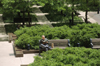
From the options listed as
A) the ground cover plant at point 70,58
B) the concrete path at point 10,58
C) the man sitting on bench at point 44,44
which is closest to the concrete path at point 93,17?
the man sitting on bench at point 44,44

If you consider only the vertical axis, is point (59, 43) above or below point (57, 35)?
below

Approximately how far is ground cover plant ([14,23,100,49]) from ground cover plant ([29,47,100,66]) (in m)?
5.32

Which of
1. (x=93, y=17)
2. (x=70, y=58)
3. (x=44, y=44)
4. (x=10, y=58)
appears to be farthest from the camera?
(x=93, y=17)

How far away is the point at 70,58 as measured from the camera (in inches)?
590

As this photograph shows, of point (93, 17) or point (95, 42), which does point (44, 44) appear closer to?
point (95, 42)

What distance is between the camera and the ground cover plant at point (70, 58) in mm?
14617

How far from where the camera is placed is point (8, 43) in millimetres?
23078

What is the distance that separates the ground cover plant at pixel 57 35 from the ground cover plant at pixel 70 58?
5.32 metres

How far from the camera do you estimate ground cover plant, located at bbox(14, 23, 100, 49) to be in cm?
2125

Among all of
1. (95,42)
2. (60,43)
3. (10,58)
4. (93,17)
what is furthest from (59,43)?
(93,17)

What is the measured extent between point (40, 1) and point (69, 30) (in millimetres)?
4000

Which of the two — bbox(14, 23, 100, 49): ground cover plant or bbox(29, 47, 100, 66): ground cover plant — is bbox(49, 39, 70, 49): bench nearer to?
bbox(14, 23, 100, 49): ground cover plant

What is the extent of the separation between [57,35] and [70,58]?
730 cm

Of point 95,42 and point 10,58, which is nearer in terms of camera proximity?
point 10,58
